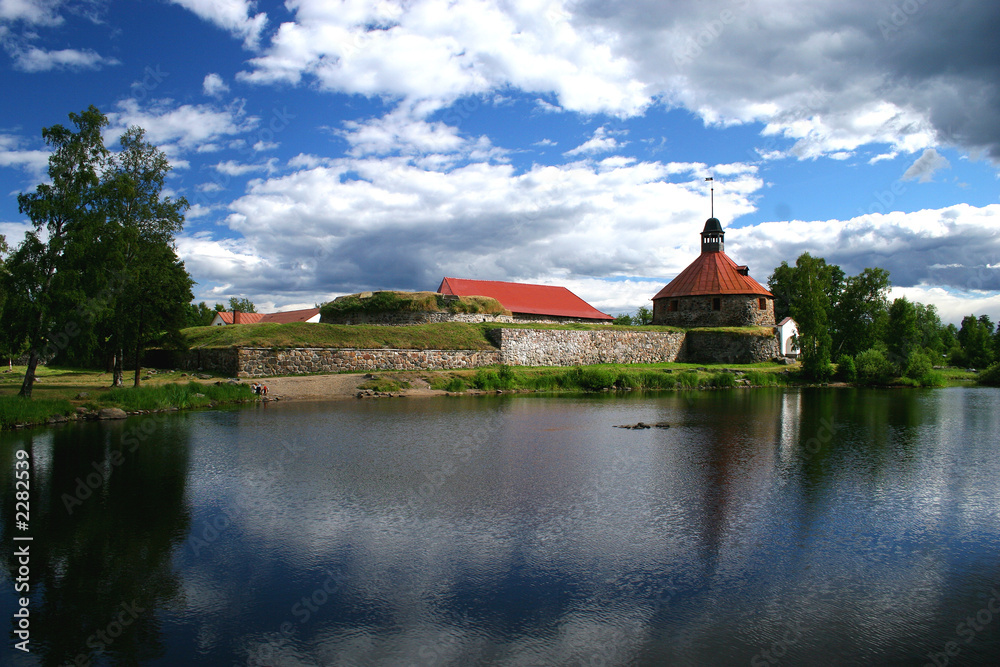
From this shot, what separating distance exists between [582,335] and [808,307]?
50.2ft

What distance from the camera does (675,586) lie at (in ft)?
20.7

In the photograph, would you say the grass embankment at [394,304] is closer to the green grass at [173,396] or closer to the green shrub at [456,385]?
the green shrub at [456,385]

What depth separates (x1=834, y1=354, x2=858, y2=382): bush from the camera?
134 ft

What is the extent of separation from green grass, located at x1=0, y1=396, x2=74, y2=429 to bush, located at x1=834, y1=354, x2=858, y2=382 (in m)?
43.3

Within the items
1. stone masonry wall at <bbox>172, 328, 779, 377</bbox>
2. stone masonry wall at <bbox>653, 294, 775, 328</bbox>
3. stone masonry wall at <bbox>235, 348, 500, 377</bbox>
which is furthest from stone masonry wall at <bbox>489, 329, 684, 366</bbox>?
stone masonry wall at <bbox>653, 294, 775, 328</bbox>

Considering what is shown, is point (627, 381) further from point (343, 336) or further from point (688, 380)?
point (343, 336)

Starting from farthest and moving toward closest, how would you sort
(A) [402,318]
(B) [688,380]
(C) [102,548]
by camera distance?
(A) [402,318], (B) [688,380], (C) [102,548]

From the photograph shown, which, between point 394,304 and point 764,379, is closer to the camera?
point 394,304

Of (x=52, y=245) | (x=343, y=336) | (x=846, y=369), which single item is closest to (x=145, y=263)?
(x=52, y=245)

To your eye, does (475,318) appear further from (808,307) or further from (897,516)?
(897,516)

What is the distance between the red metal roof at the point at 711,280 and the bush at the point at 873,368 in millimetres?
9053

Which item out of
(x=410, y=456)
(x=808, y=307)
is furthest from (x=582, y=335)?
(x=410, y=456)

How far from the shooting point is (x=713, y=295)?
47875 millimetres

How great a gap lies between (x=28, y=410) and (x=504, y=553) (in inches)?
669
